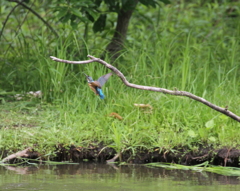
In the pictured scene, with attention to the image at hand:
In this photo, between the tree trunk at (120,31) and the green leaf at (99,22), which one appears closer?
the green leaf at (99,22)

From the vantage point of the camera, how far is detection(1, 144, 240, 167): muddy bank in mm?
3535

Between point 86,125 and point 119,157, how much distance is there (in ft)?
1.61

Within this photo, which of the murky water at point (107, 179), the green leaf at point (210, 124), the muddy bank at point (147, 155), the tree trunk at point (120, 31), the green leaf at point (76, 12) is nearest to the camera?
the murky water at point (107, 179)

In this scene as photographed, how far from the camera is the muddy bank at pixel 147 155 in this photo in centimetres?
354

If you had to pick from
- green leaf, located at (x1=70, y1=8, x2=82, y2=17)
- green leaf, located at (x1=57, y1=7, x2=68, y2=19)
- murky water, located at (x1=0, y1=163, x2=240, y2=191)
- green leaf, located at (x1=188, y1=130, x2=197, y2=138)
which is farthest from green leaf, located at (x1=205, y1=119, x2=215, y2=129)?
green leaf, located at (x1=57, y1=7, x2=68, y2=19)

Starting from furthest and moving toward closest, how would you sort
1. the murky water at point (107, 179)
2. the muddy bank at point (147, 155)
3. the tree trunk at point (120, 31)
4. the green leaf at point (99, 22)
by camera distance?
the tree trunk at point (120, 31), the green leaf at point (99, 22), the muddy bank at point (147, 155), the murky water at point (107, 179)

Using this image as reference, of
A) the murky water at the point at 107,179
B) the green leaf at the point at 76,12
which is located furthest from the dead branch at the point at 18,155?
the green leaf at the point at 76,12

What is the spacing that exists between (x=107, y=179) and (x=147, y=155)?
0.67 meters

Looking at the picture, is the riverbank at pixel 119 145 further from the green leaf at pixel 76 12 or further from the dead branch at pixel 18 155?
the green leaf at pixel 76 12

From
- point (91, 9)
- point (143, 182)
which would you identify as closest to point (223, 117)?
point (143, 182)

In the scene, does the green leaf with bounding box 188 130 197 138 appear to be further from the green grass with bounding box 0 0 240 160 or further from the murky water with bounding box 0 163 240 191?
the murky water with bounding box 0 163 240 191

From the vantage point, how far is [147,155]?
146 inches

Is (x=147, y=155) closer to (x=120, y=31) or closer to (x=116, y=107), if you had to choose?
(x=116, y=107)

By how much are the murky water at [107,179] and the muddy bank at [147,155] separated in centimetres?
12
